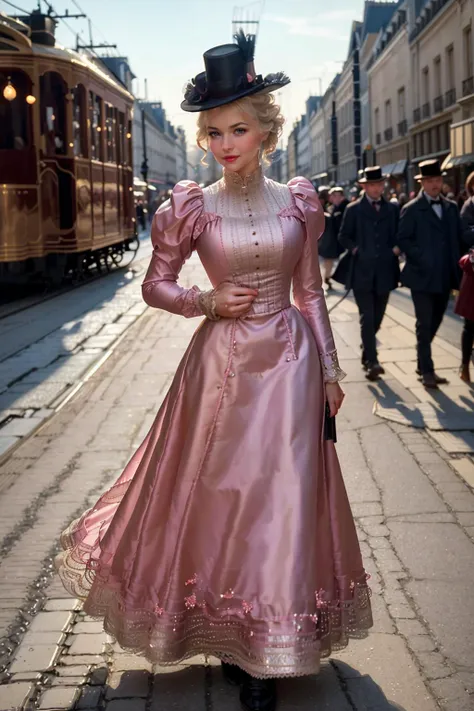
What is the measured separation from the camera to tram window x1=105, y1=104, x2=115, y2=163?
64.8 feet

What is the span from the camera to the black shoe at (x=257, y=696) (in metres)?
2.82

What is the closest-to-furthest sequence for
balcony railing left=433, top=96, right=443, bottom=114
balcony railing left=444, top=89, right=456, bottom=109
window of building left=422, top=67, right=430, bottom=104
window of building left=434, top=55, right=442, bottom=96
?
1. balcony railing left=444, top=89, right=456, bottom=109
2. balcony railing left=433, top=96, right=443, bottom=114
3. window of building left=434, top=55, right=442, bottom=96
4. window of building left=422, top=67, right=430, bottom=104

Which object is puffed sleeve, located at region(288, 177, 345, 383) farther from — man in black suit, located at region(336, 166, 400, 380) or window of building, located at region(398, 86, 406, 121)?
window of building, located at region(398, 86, 406, 121)

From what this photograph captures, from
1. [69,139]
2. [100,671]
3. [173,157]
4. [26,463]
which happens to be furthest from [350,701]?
[173,157]

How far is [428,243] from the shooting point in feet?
26.2

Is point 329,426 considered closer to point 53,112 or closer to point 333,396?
point 333,396

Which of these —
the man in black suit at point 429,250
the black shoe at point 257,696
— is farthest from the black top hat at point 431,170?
the black shoe at point 257,696

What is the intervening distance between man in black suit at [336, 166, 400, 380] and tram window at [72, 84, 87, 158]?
9.17m

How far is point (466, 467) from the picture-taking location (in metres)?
5.46

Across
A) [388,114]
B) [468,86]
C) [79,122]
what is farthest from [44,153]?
[388,114]

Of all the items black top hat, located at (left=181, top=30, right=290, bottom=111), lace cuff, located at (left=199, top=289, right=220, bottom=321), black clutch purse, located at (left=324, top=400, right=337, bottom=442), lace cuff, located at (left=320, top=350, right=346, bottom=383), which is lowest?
black clutch purse, located at (left=324, top=400, right=337, bottom=442)

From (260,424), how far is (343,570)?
1.69 ft

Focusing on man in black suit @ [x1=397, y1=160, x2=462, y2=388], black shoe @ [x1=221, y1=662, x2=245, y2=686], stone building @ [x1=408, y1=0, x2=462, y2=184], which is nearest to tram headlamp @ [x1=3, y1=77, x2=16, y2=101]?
man in black suit @ [x1=397, y1=160, x2=462, y2=388]

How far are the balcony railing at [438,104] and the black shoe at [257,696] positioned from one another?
38485mm
